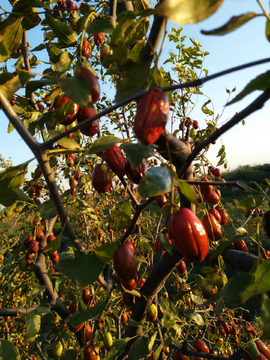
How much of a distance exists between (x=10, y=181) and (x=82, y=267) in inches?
7.6

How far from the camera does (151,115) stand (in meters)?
0.30

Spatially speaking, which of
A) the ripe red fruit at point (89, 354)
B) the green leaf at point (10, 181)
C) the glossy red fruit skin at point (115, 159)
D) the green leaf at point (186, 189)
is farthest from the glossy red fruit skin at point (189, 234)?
the ripe red fruit at point (89, 354)

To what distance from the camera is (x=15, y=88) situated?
366mm

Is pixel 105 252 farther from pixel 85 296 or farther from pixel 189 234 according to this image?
pixel 85 296

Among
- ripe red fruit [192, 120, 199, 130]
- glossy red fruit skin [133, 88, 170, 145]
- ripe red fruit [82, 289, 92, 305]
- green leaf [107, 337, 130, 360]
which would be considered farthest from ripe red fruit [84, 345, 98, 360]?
ripe red fruit [192, 120, 199, 130]

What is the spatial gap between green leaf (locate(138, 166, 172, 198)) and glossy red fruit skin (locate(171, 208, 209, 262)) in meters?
0.09

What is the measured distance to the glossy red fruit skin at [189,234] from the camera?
0.36 metres

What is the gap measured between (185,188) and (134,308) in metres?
0.69

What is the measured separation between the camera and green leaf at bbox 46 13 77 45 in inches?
19.7

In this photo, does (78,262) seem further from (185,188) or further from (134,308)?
(134,308)

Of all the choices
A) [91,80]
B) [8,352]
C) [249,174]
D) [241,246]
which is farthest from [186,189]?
[249,174]

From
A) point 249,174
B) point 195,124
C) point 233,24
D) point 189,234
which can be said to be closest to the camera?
point 233,24

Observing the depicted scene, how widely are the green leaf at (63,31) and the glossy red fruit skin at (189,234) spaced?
0.45 meters

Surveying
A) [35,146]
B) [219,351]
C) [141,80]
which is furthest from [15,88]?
[219,351]
